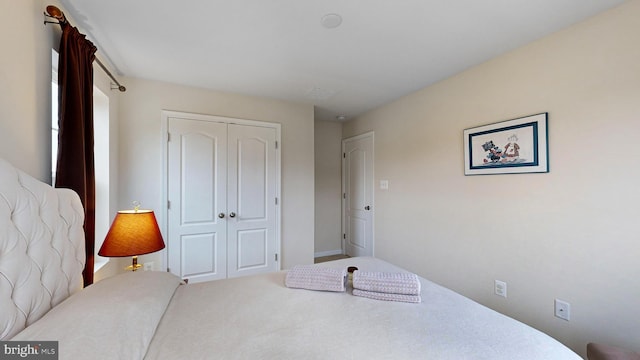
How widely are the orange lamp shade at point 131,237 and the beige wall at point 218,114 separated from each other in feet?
3.75

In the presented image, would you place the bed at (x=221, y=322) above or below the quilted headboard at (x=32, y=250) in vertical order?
below

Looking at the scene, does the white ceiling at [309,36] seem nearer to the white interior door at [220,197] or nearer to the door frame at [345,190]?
the white interior door at [220,197]

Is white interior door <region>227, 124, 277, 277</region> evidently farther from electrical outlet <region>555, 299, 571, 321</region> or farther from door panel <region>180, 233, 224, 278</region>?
electrical outlet <region>555, 299, 571, 321</region>

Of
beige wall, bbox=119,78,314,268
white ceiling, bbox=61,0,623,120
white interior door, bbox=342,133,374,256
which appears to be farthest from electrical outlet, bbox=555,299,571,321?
beige wall, bbox=119,78,314,268

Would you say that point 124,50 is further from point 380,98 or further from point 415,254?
point 415,254

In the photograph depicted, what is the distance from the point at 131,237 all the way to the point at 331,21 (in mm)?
1940

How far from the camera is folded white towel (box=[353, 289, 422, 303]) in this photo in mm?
1250

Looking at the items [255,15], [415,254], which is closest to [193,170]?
[255,15]

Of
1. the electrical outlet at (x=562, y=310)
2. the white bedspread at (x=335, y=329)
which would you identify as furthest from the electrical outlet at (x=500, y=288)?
the white bedspread at (x=335, y=329)

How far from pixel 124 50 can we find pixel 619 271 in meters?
3.92

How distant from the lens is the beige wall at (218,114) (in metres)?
2.59

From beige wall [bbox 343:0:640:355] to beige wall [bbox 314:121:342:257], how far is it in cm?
181

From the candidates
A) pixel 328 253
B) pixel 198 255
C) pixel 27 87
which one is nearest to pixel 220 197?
pixel 198 255

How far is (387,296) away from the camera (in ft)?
4.22
